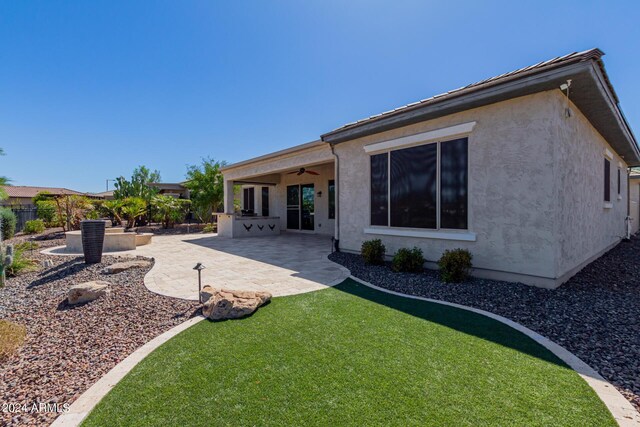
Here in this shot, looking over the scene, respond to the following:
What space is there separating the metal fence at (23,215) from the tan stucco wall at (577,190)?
87.2 ft

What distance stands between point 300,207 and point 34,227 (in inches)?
619

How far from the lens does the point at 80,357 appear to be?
351cm

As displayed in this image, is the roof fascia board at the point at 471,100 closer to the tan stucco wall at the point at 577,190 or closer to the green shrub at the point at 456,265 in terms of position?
the tan stucco wall at the point at 577,190

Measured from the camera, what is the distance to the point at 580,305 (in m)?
4.70

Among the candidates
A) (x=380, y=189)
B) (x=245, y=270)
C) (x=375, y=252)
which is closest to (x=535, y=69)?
(x=380, y=189)

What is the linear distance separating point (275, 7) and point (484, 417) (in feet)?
40.2

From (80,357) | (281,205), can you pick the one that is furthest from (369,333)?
(281,205)

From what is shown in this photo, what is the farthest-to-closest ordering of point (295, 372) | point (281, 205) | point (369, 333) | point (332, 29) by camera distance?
point (281, 205) < point (332, 29) < point (369, 333) < point (295, 372)

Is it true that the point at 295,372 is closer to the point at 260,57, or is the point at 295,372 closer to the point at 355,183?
the point at 355,183

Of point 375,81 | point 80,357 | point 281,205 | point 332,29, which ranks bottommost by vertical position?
point 80,357

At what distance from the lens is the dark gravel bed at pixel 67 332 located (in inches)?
114

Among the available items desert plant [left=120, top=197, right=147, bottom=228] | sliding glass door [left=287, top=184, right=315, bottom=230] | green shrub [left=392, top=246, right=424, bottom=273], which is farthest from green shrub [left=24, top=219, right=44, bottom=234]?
green shrub [left=392, top=246, right=424, bottom=273]

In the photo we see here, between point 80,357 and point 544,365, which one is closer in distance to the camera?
point 544,365

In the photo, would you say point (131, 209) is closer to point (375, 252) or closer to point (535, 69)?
point (375, 252)
